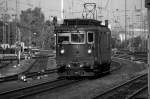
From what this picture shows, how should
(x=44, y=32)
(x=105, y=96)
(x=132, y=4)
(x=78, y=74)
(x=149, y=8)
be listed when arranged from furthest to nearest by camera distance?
(x=44, y=32)
(x=132, y=4)
(x=78, y=74)
(x=105, y=96)
(x=149, y=8)

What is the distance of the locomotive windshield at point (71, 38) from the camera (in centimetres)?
1939

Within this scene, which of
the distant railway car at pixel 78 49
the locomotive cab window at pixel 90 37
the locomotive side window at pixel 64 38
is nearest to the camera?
the distant railway car at pixel 78 49

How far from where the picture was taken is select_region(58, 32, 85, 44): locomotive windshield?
1939 centimetres

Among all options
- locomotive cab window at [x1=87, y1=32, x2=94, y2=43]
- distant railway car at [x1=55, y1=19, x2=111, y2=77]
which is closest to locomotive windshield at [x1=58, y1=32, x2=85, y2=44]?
distant railway car at [x1=55, y1=19, x2=111, y2=77]

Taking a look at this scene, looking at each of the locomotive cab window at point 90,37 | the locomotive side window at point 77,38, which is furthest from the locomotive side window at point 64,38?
the locomotive cab window at point 90,37

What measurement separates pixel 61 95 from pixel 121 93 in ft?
8.14

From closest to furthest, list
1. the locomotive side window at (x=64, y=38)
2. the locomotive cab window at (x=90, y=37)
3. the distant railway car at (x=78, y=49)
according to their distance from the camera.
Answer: the distant railway car at (x=78, y=49), the locomotive cab window at (x=90, y=37), the locomotive side window at (x=64, y=38)

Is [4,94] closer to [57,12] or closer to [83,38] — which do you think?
[83,38]

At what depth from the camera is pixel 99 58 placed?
19.9 meters

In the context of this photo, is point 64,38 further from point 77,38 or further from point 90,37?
point 90,37

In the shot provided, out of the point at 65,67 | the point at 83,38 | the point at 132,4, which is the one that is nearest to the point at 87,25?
the point at 83,38

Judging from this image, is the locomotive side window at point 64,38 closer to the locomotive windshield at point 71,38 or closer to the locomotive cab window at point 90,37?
the locomotive windshield at point 71,38

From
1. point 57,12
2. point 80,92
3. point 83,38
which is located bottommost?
point 80,92

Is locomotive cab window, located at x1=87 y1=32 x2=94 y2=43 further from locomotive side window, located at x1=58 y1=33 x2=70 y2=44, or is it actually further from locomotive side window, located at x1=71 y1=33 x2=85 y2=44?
locomotive side window, located at x1=58 y1=33 x2=70 y2=44
